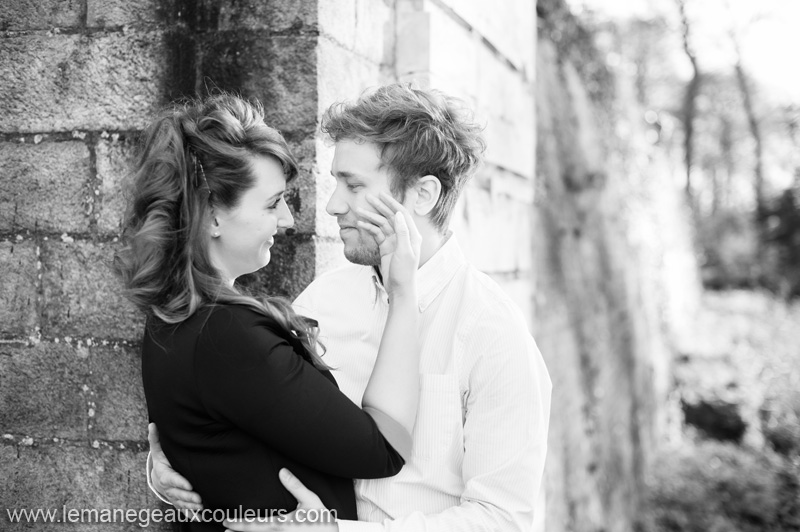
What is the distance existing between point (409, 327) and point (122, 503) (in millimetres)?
1297

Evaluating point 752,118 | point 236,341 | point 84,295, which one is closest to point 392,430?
point 236,341

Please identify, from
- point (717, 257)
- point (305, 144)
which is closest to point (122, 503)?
point (305, 144)

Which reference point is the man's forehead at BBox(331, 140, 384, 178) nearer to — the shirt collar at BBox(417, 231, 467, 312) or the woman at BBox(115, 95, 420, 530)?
the woman at BBox(115, 95, 420, 530)

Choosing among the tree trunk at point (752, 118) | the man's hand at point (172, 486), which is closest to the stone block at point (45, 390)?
the man's hand at point (172, 486)

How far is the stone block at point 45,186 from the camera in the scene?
2430 mm

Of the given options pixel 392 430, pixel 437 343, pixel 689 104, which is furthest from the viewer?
pixel 689 104

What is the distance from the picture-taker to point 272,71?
2342mm

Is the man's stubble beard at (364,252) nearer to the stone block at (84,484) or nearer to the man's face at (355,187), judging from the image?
the man's face at (355,187)

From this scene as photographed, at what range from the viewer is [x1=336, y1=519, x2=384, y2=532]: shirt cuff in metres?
1.69

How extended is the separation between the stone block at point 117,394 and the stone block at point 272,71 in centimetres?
89

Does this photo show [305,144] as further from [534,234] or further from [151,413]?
[534,234]

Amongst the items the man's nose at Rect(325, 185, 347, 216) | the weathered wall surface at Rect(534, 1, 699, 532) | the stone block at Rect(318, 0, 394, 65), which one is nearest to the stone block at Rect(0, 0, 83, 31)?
the stone block at Rect(318, 0, 394, 65)

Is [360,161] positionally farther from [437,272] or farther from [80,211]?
[80,211]

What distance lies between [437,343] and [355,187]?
0.46m
